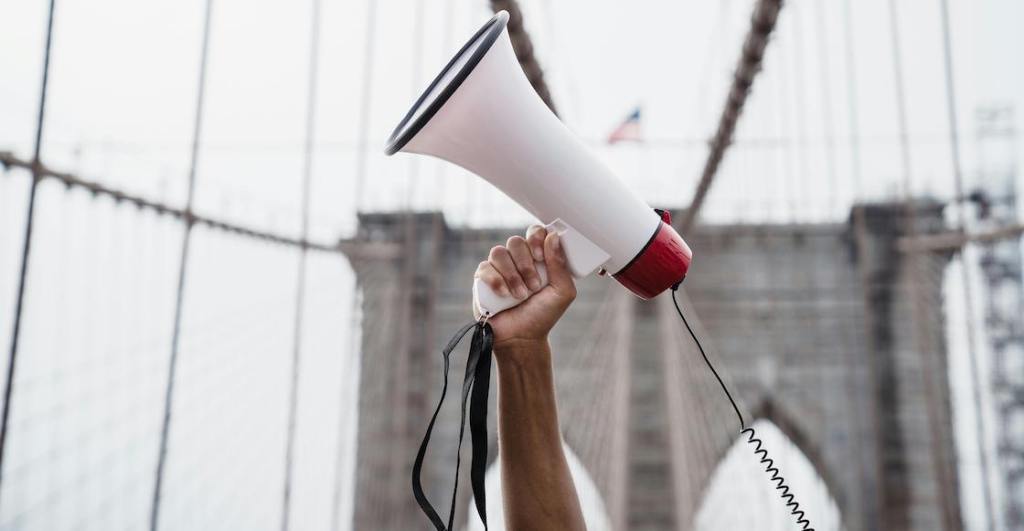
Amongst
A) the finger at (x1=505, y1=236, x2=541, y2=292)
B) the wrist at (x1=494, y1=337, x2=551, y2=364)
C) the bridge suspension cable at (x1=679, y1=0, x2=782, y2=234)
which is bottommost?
the wrist at (x1=494, y1=337, x2=551, y2=364)

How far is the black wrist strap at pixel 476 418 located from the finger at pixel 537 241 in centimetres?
8

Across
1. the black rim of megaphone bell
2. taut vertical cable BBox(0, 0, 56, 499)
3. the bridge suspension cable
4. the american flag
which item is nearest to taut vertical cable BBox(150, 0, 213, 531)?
taut vertical cable BBox(0, 0, 56, 499)

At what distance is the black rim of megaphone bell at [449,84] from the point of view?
2.26ft

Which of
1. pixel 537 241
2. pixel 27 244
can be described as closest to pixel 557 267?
pixel 537 241

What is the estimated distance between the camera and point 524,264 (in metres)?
0.74

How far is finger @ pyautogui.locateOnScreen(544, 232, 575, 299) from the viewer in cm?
75

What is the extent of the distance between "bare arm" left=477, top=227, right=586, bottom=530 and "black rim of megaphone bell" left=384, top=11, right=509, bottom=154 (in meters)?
0.11

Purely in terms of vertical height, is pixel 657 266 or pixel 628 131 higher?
pixel 628 131

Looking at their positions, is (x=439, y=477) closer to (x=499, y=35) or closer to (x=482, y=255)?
(x=482, y=255)

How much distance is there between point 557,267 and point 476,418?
152 mm

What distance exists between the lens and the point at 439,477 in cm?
833

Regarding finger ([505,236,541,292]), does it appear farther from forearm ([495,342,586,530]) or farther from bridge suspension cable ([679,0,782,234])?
bridge suspension cable ([679,0,782,234])

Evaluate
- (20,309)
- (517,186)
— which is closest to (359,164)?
(20,309)

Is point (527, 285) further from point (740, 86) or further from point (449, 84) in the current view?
point (740, 86)
